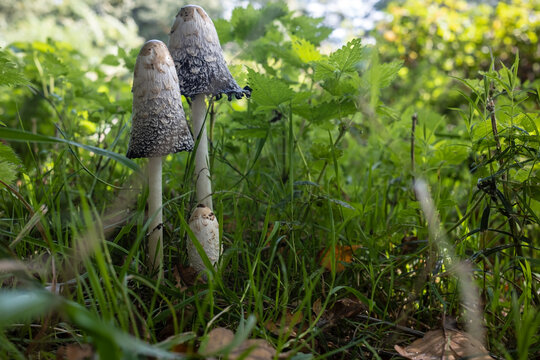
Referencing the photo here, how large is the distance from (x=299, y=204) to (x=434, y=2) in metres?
5.92

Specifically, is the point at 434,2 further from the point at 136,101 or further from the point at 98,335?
the point at 98,335

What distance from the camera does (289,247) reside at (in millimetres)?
1668

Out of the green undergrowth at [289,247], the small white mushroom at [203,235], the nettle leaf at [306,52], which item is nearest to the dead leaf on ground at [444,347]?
the green undergrowth at [289,247]

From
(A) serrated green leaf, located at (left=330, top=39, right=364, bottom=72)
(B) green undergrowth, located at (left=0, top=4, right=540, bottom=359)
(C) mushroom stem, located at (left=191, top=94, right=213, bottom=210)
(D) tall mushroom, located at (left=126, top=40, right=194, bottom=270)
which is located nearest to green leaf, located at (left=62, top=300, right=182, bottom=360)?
(B) green undergrowth, located at (left=0, top=4, right=540, bottom=359)

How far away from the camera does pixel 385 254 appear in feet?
5.68

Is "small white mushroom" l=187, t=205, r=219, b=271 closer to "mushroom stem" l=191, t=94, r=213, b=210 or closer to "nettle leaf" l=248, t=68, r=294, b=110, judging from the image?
"mushroom stem" l=191, t=94, r=213, b=210

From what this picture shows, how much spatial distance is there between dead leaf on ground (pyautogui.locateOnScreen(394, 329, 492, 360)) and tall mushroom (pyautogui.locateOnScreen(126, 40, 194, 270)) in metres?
0.84

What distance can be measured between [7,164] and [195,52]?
29.4 inches

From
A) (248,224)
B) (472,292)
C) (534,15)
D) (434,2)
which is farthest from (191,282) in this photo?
(434,2)

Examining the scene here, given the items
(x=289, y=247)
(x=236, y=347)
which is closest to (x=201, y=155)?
(x=289, y=247)

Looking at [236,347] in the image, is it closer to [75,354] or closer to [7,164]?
[75,354]

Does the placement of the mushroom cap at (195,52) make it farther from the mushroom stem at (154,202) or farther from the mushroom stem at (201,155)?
the mushroom stem at (154,202)

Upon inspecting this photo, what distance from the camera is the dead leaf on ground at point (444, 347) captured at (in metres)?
1.18

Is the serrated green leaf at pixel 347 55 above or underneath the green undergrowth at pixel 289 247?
above
